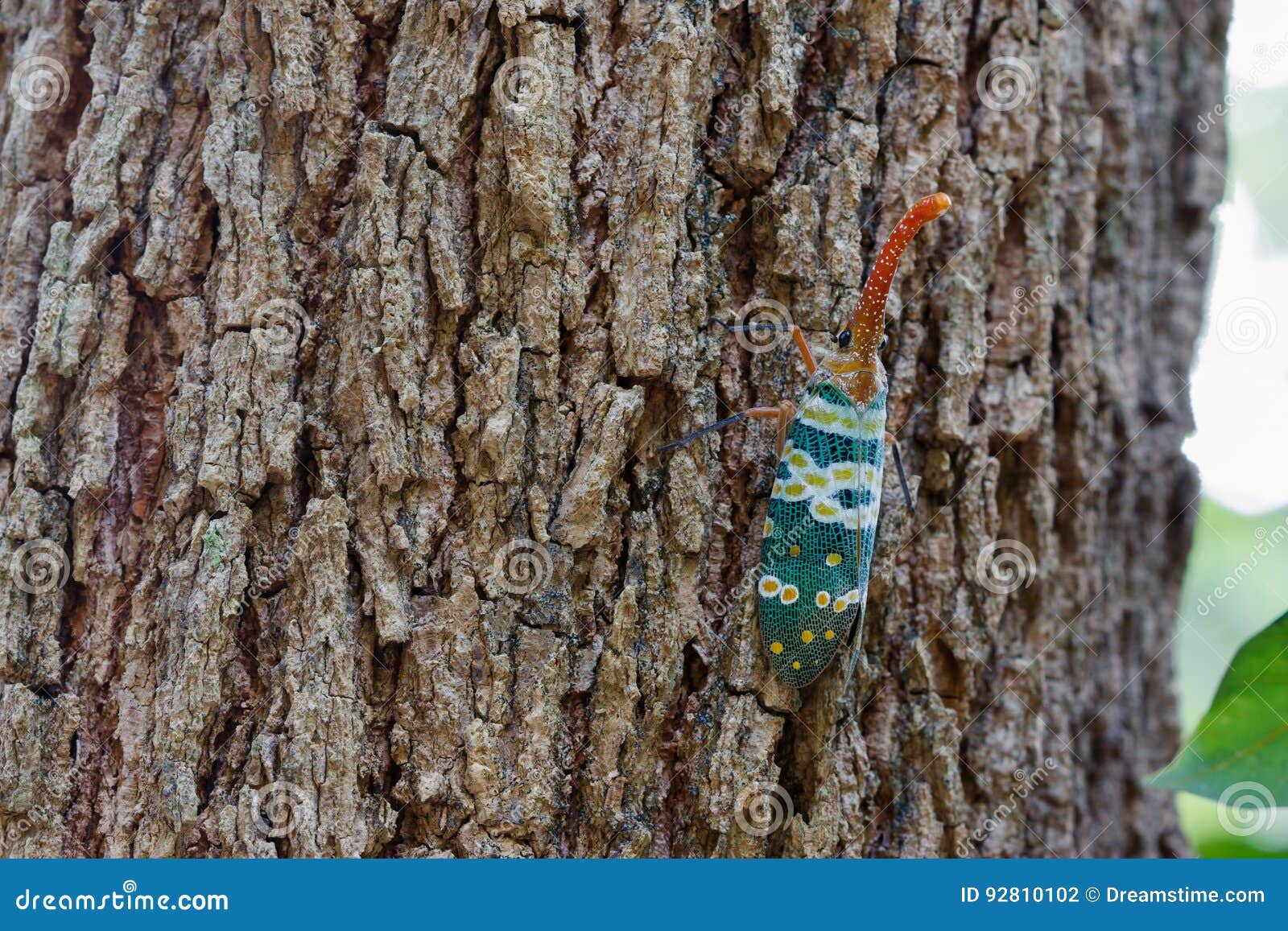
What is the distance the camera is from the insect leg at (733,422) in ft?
7.25

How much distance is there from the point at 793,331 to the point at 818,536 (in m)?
0.51

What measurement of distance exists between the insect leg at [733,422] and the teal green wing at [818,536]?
0.19 feet

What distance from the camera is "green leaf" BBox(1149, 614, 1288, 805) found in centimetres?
172

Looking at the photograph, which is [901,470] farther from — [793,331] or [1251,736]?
[1251,736]

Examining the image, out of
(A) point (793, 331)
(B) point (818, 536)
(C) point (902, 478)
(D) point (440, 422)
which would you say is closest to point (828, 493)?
(B) point (818, 536)

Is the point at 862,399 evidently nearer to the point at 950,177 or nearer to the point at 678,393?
the point at 678,393

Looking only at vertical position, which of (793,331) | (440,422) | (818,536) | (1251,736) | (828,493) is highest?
(793,331)

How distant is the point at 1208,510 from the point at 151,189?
4.77 metres

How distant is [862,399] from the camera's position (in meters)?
2.33

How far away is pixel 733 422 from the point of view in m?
2.28

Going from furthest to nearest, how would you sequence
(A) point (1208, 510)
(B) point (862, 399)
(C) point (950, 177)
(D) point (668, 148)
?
1. (A) point (1208, 510)
2. (C) point (950, 177)
3. (B) point (862, 399)
4. (D) point (668, 148)

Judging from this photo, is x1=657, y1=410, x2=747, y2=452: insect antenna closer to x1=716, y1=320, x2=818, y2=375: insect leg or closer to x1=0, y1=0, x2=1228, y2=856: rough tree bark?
x1=0, y1=0, x2=1228, y2=856: rough tree bark

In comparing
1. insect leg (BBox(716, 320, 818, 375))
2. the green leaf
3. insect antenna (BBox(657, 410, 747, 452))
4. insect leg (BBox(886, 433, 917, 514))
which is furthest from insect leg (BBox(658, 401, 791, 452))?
the green leaf

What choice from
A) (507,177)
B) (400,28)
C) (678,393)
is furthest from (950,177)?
(400,28)
